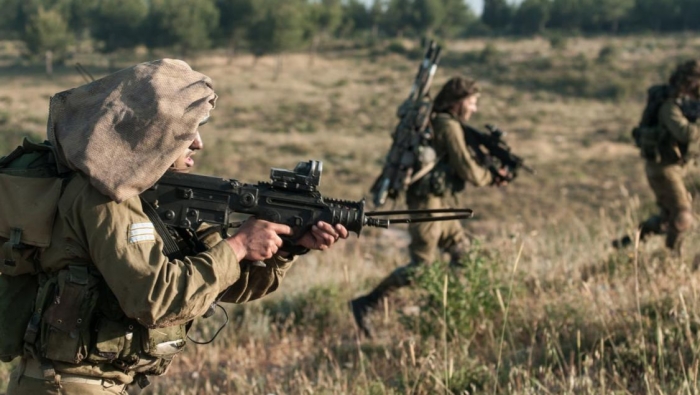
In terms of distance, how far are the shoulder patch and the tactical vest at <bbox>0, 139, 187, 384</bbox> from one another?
0.75 ft

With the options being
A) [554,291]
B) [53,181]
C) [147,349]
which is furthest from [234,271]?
[554,291]

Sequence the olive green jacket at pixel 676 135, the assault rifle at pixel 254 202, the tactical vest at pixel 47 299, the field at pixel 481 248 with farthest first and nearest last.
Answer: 1. the olive green jacket at pixel 676 135
2. the field at pixel 481 248
3. the assault rifle at pixel 254 202
4. the tactical vest at pixel 47 299

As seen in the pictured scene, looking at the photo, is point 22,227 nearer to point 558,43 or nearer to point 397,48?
point 558,43

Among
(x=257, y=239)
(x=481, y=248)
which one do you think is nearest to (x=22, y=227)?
(x=257, y=239)

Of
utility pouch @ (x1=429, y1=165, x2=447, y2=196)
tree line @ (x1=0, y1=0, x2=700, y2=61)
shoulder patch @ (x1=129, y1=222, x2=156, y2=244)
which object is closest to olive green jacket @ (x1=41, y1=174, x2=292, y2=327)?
shoulder patch @ (x1=129, y1=222, x2=156, y2=244)

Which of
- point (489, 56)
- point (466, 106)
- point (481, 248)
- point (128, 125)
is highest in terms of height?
Result: point (489, 56)

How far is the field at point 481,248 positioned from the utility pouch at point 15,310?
1.43 metres

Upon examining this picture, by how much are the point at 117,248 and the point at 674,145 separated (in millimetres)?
5521

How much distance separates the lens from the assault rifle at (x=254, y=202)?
8.79 ft

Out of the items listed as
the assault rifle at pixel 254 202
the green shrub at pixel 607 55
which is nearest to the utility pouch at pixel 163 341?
the assault rifle at pixel 254 202

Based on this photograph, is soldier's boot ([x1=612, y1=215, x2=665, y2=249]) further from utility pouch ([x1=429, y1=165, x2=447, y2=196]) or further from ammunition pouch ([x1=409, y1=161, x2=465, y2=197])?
utility pouch ([x1=429, y1=165, x2=447, y2=196])

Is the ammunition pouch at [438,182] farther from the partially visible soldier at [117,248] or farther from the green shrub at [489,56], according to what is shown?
the green shrub at [489,56]

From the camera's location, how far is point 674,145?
6566 mm

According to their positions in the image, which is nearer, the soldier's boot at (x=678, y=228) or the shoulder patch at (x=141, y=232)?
the shoulder patch at (x=141, y=232)
